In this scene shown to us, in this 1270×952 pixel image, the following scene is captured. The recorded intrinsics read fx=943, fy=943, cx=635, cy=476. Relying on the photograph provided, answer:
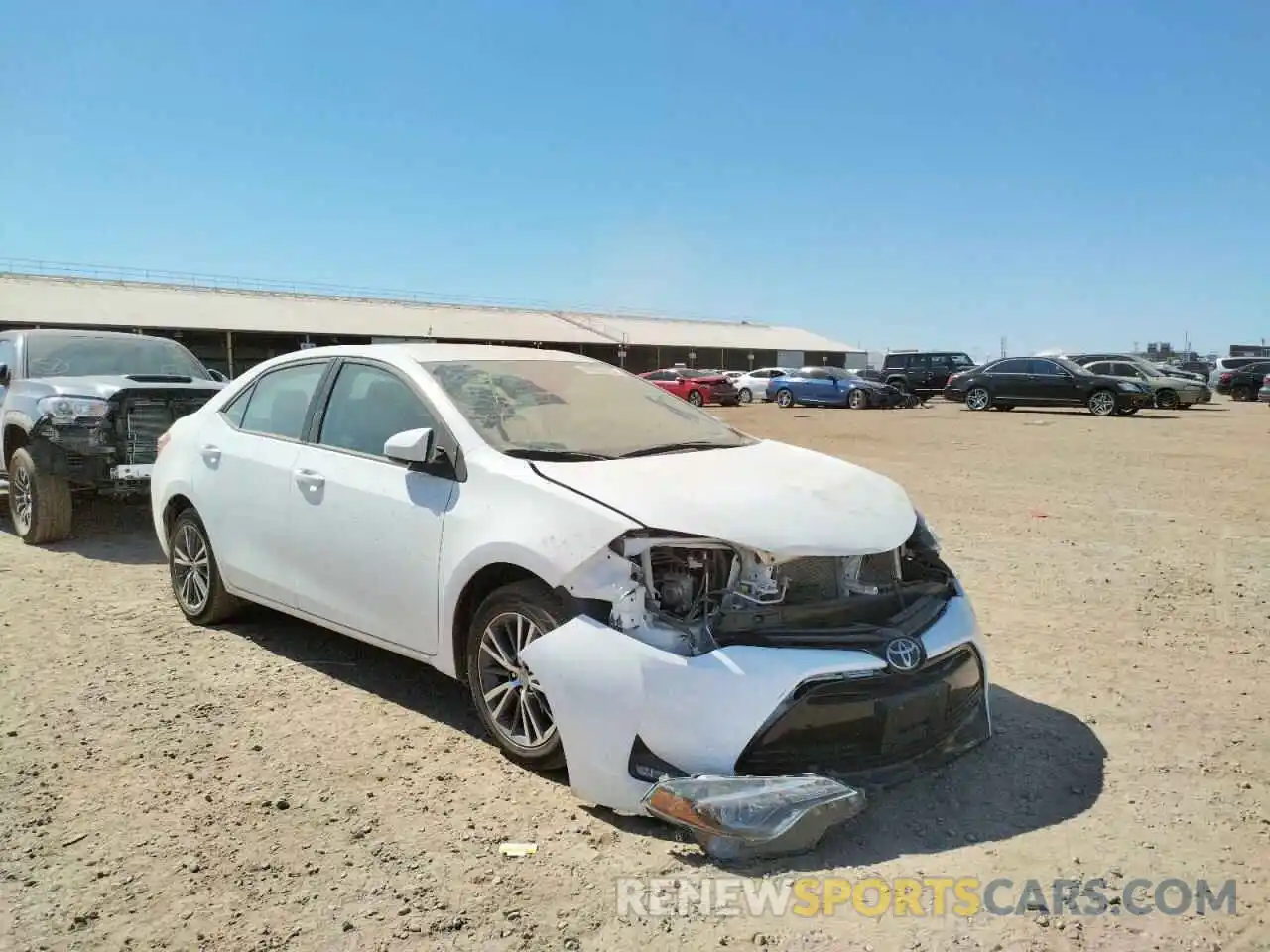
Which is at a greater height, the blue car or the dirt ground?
the blue car

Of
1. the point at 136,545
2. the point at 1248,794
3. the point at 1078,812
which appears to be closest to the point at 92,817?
the point at 1078,812

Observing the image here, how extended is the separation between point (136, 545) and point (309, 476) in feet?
14.7

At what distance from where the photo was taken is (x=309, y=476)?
441 cm

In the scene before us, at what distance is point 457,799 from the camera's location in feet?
11.1

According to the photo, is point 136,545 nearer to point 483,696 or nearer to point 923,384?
point 483,696

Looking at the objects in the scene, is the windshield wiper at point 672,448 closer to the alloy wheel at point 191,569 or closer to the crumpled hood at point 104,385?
the alloy wheel at point 191,569

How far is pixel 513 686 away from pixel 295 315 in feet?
176

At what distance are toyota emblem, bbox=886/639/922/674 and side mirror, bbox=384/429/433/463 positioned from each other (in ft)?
6.32

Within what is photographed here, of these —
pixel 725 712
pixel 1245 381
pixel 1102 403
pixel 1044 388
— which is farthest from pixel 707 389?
pixel 725 712

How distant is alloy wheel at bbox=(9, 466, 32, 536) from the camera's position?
25.9 feet

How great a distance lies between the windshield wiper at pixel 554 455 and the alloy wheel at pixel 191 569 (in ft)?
→ 7.89

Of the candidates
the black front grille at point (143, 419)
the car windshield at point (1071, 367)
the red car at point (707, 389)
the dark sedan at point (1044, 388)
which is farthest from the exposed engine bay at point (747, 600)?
the red car at point (707, 389)

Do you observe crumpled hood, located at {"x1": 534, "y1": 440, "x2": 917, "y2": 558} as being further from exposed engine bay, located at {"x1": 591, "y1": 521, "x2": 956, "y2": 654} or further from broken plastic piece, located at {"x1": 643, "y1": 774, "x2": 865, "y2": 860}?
broken plastic piece, located at {"x1": 643, "y1": 774, "x2": 865, "y2": 860}

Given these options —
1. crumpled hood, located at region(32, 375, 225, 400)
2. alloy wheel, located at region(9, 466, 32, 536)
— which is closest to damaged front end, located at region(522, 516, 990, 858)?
crumpled hood, located at region(32, 375, 225, 400)
